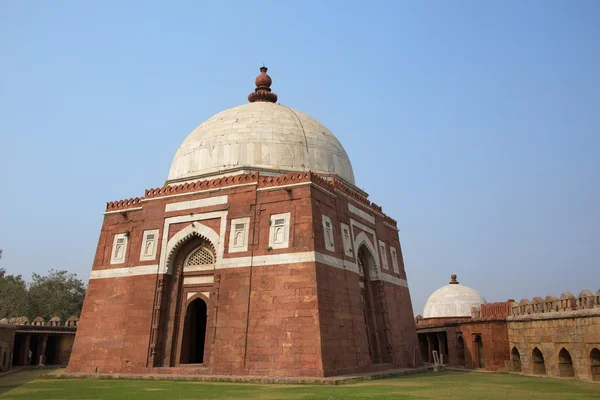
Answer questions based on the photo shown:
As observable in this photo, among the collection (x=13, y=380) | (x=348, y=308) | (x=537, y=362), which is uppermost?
(x=348, y=308)

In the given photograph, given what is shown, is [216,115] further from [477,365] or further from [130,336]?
[477,365]

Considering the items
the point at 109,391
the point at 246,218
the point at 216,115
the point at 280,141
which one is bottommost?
the point at 109,391

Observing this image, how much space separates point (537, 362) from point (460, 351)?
716 centimetres

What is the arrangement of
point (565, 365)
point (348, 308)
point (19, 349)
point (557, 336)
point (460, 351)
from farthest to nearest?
point (460, 351)
point (19, 349)
point (557, 336)
point (565, 365)
point (348, 308)

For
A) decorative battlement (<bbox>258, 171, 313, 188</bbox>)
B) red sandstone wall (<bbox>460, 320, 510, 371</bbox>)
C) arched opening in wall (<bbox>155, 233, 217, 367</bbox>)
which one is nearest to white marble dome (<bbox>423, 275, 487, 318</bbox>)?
red sandstone wall (<bbox>460, 320, 510, 371</bbox>)

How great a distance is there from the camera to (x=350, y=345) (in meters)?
15.5

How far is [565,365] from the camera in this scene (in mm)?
16406

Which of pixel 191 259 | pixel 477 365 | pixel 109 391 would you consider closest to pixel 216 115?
pixel 191 259

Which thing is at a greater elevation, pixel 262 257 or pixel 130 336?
pixel 262 257

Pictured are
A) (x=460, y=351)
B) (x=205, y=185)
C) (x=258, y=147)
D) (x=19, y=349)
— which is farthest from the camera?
(x=460, y=351)

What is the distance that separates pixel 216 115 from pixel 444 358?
720 inches

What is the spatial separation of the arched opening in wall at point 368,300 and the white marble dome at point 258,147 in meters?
3.62

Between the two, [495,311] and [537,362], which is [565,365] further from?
[495,311]

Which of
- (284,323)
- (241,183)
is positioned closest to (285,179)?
(241,183)
